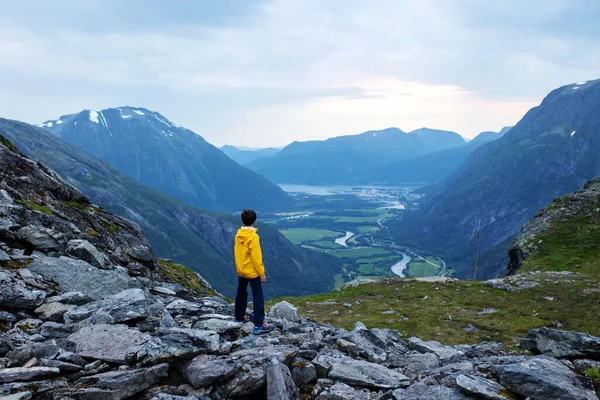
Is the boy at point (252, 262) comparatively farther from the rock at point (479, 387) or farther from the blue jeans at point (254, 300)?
the rock at point (479, 387)

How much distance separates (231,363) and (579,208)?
6943cm

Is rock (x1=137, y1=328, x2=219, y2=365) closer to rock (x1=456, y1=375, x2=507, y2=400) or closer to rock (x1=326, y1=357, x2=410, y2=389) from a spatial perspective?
rock (x1=326, y1=357, x2=410, y2=389)

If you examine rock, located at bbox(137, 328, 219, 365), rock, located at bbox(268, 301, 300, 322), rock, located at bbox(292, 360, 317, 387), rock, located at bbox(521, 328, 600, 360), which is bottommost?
rock, located at bbox(268, 301, 300, 322)

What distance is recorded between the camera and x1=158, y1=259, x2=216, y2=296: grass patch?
29.8 metres

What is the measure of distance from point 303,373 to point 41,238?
1377 cm

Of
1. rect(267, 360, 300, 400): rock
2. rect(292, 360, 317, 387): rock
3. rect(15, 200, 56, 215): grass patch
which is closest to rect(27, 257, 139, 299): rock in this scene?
rect(15, 200, 56, 215): grass patch

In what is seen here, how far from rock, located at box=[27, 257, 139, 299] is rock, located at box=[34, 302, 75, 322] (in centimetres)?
195

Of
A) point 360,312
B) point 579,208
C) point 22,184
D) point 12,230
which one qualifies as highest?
point 22,184

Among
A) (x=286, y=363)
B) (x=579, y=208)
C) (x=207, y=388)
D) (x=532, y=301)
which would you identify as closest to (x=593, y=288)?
(x=532, y=301)

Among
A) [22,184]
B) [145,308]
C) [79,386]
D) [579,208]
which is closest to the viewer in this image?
[79,386]

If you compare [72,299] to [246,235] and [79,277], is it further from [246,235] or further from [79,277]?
[246,235]

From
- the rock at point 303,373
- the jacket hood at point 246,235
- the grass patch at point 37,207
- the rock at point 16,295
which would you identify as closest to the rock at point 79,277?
the rock at point 16,295

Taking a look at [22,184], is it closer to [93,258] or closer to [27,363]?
[93,258]

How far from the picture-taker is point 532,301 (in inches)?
1398
